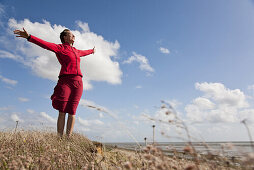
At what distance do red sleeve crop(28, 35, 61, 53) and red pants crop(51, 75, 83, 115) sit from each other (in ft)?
2.40

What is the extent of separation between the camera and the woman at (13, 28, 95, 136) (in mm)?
4660

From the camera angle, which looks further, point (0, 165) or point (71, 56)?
point (71, 56)

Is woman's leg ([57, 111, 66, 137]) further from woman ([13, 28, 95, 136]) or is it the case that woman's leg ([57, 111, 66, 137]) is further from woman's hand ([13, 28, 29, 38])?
woman's hand ([13, 28, 29, 38])

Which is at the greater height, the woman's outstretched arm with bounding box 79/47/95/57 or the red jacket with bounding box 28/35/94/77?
the woman's outstretched arm with bounding box 79/47/95/57

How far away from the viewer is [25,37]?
448cm

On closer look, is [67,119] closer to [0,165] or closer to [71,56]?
[71,56]

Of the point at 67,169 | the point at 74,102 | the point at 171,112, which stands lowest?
the point at 67,169

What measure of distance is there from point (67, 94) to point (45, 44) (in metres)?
1.28

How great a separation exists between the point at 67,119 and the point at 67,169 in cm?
258

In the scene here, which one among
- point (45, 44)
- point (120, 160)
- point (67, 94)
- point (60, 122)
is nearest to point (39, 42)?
point (45, 44)

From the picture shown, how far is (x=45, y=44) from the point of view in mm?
4676

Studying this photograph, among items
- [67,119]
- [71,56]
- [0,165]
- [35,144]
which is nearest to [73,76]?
[71,56]

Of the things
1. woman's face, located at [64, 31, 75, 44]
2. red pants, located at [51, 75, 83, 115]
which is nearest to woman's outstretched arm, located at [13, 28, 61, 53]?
woman's face, located at [64, 31, 75, 44]

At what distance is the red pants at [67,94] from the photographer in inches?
184
